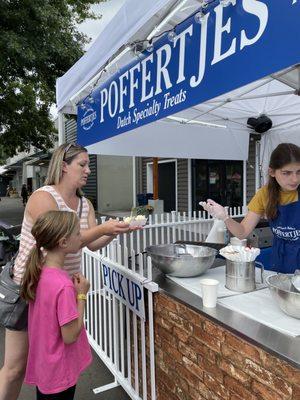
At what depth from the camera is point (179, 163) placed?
12461mm

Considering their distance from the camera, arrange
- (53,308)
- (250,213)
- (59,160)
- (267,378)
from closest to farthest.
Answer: (267,378), (53,308), (59,160), (250,213)

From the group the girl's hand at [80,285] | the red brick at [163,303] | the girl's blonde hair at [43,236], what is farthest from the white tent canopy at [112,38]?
the red brick at [163,303]

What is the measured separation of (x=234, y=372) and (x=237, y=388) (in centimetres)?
7

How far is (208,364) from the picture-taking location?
183 centimetres

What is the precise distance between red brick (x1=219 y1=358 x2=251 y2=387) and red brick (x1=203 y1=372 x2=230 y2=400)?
11 cm

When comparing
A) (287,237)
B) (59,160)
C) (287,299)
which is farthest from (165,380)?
(59,160)

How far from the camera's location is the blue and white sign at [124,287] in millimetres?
A: 2404

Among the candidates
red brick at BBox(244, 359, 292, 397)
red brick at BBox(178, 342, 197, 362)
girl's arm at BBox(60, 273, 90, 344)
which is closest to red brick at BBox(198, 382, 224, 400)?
red brick at BBox(178, 342, 197, 362)

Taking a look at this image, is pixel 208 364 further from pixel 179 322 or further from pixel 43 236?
pixel 43 236

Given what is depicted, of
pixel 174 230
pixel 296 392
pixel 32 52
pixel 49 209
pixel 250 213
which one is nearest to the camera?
pixel 296 392

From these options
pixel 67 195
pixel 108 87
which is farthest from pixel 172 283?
pixel 108 87

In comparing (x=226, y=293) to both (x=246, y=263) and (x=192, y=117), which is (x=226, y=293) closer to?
(x=246, y=263)

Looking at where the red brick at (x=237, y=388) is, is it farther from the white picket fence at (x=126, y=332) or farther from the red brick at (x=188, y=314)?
the white picket fence at (x=126, y=332)

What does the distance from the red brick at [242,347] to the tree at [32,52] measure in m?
9.16
